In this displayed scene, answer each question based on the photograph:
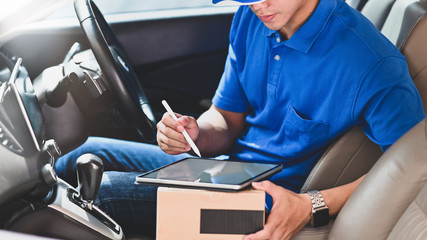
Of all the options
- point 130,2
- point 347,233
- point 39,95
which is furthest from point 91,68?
point 130,2

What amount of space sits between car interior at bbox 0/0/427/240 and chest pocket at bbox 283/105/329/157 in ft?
0.13

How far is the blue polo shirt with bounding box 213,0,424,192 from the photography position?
1202 mm

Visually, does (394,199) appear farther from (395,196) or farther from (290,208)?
(290,208)

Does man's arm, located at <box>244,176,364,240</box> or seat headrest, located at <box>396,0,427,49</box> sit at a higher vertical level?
seat headrest, located at <box>396,0,427,49</box>

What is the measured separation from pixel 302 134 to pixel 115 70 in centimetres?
51

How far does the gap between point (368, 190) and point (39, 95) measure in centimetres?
90

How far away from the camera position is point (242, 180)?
1.11 m

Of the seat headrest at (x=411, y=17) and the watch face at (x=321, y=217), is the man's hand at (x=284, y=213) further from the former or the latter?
the seat headrest at (x=411, y=17)

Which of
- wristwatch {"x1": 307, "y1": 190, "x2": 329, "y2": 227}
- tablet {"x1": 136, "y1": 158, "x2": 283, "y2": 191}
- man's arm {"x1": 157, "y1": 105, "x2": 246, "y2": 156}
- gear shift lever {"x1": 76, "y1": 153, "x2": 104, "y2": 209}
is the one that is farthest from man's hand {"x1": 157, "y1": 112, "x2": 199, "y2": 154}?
wristwatch {"x1": 307, "y1": 190, "x2": 329, "y2": 227}

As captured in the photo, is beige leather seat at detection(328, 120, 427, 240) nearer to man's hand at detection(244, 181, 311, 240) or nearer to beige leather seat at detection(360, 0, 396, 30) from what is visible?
man's hand at detection(244, 181, 311, 240)

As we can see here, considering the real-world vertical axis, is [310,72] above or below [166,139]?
above

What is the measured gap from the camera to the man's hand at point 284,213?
1130 mm

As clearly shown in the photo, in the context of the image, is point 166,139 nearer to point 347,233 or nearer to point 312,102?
point 312,102

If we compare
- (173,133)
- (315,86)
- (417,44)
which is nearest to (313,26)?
(315,86)
